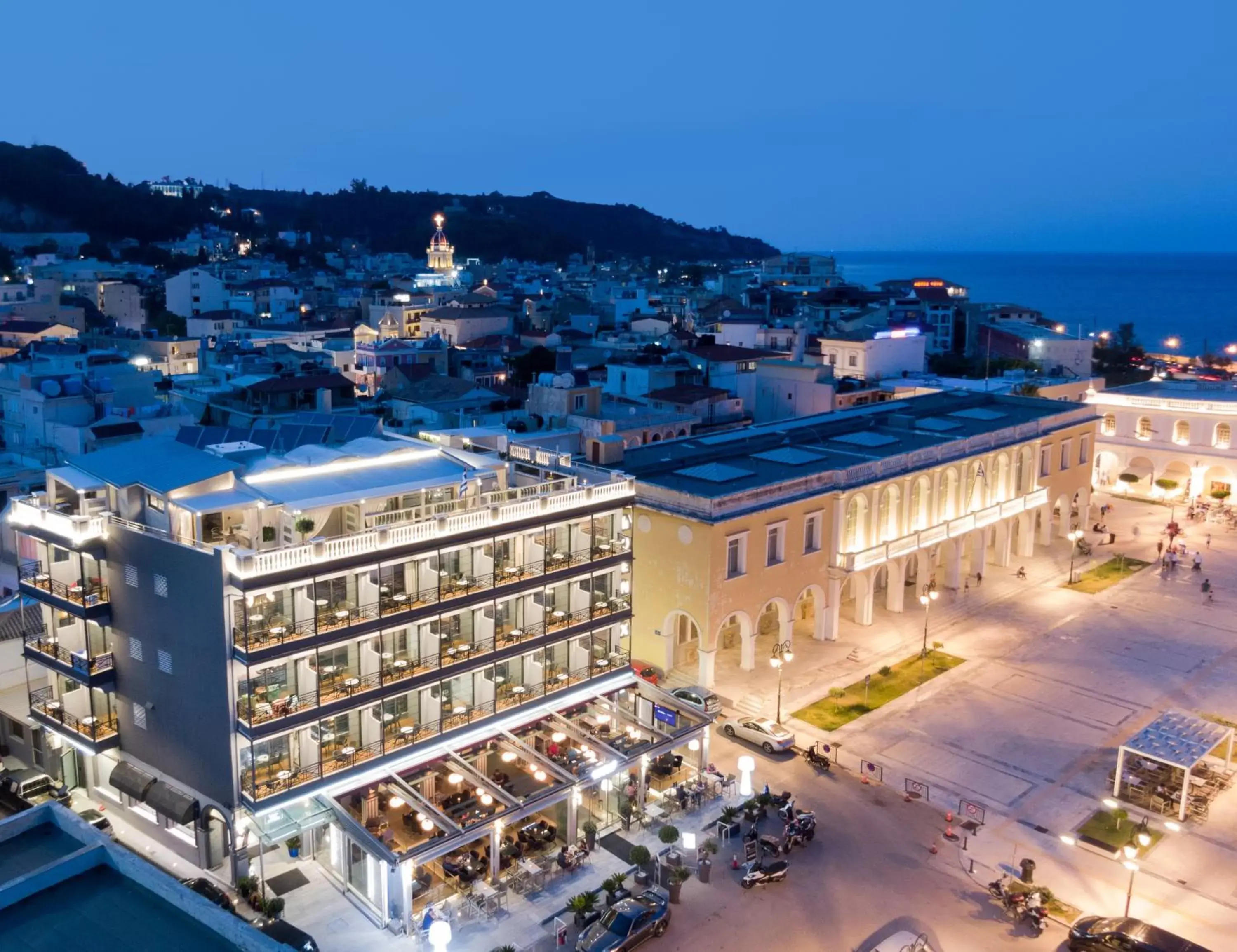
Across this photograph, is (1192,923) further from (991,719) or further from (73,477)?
(73,477)

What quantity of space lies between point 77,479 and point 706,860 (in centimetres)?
2019

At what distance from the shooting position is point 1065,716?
40000 mm

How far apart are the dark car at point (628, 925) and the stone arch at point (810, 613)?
745 inches

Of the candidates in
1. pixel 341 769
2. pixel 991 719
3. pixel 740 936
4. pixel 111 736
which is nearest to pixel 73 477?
pixel 111 736

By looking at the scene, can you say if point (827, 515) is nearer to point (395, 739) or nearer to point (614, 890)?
point (614, 890)

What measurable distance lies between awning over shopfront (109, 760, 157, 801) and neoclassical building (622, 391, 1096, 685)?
18.9 m

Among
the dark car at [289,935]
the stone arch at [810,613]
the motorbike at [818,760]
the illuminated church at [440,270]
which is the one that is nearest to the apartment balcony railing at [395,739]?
the dark car at [289,935]

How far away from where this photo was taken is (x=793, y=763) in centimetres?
3591

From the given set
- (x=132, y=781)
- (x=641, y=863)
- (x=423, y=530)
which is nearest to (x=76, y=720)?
(x=132, y=781)

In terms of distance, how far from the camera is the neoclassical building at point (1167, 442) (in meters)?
73.5

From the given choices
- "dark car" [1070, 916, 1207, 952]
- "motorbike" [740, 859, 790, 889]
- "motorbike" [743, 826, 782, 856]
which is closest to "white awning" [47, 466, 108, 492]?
"motorbike" [743, 826, 782, 856]

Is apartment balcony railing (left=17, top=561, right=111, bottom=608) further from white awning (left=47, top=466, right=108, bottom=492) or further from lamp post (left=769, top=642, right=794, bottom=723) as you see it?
lamp post (left=769, top=642, right=794, bottom=723)

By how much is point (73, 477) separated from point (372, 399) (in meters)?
53.4

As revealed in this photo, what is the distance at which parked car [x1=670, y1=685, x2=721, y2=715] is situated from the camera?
3712 cm
